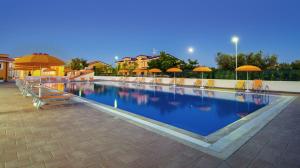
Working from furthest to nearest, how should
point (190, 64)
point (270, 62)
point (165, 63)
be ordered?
point (270, 62)
point (190, 64)
point (165, 63)

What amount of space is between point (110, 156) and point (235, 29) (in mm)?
39330

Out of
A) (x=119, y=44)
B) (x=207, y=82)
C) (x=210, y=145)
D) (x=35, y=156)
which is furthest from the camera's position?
(x=119, y=44)

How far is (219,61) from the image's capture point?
34344 mm

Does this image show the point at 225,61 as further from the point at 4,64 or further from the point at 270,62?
the point at 4,64

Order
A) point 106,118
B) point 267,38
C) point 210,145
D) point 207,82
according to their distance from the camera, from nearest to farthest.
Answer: point 210,145, point 106,118, point 207,82, point 267,38

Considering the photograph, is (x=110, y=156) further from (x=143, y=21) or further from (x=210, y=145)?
(x=143, y=21)

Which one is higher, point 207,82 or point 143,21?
point 143,21

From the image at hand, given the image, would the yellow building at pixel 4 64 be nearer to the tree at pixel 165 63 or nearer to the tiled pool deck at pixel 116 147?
the tree at pixel 165 63

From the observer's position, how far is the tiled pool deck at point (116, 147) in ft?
9.18

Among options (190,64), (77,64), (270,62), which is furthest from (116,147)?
(77,64)

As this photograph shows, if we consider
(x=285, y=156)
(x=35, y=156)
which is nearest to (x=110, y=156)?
Result: (x=35, y=156)

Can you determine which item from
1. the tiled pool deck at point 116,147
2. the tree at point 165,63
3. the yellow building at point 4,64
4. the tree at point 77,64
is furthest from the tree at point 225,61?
the tree at point 77,64

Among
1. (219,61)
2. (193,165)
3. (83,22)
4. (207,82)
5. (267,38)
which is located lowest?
(193,165)

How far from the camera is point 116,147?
3.38 m
